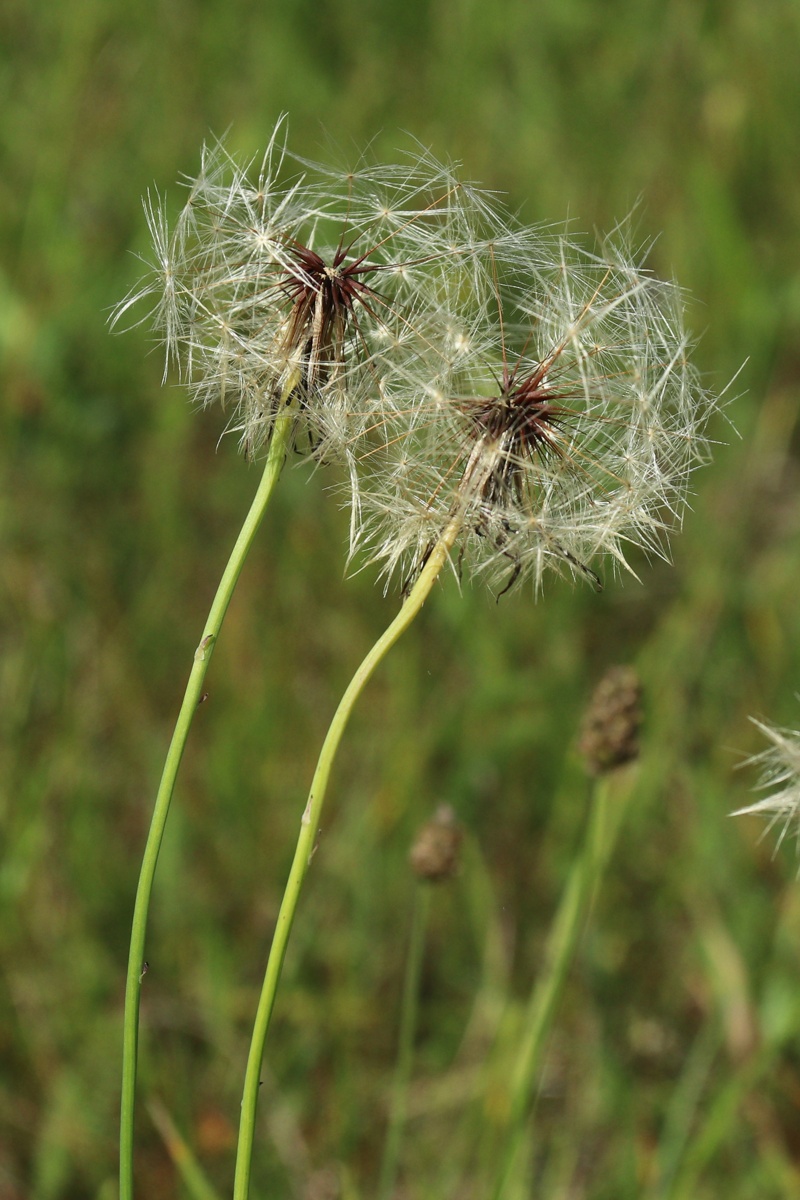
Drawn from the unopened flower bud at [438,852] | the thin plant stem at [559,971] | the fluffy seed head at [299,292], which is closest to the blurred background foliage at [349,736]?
the thin plant stem at [559,971]

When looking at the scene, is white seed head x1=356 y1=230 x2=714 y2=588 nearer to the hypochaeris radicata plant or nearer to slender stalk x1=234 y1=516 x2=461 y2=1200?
the hypochaeris radicata plant

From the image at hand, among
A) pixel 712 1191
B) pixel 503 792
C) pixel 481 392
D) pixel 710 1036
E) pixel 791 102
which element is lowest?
pixel 712 1191

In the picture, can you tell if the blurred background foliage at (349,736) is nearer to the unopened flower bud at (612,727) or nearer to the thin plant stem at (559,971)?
the thin plant stem at (559,971)

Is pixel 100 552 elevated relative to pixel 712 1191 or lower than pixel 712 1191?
elevated

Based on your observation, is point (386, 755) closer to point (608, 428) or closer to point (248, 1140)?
point (608, 428)

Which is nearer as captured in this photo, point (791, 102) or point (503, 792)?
point (503, 792)

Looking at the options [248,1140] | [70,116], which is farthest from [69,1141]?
[70,116]

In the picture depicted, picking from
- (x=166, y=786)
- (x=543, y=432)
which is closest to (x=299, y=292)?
(x=543, y=432)
